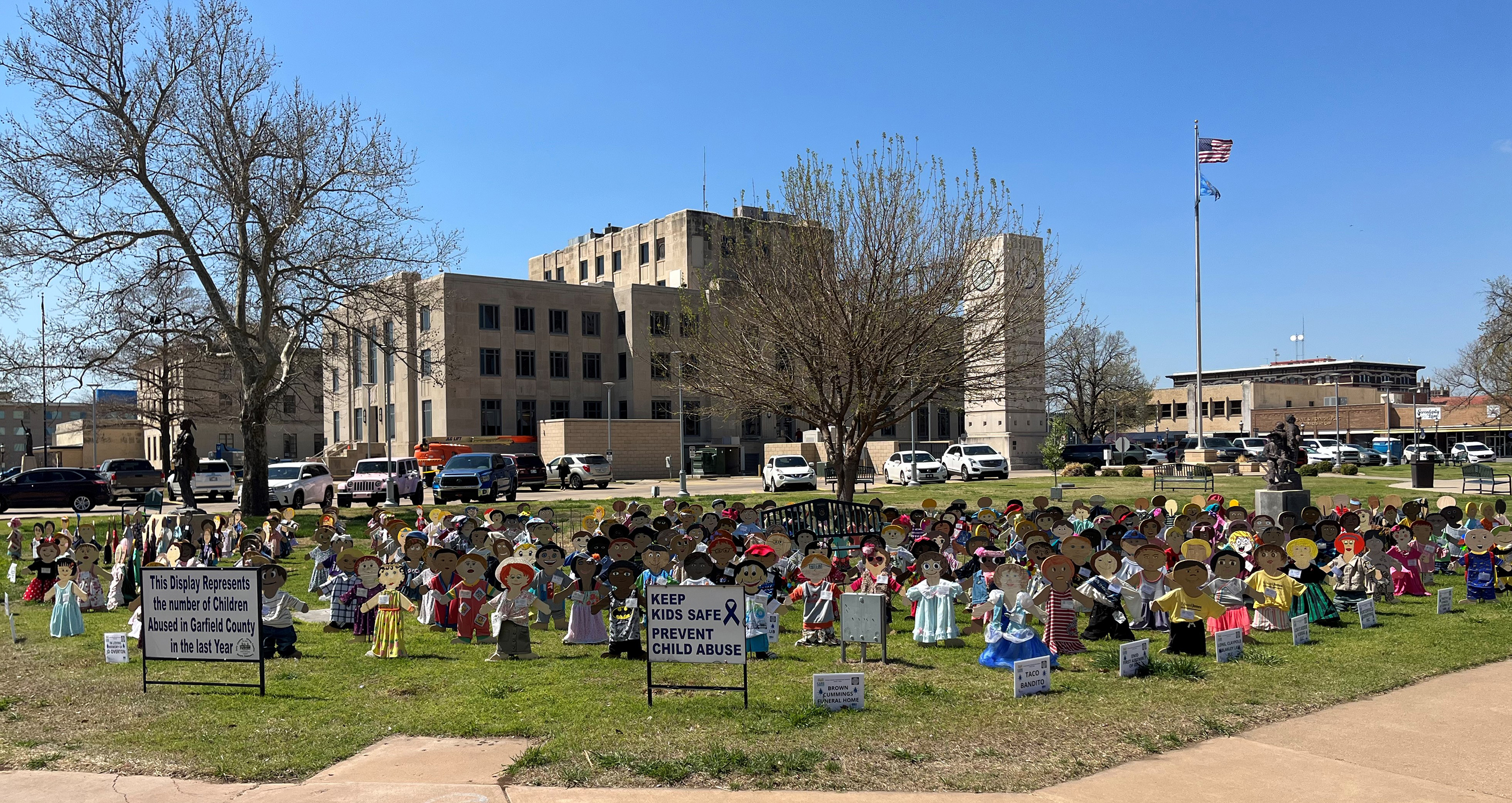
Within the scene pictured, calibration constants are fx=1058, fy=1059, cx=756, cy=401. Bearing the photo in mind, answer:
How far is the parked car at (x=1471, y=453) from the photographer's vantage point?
62.6 m

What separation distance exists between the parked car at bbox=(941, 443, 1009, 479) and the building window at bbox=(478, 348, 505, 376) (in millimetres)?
27576

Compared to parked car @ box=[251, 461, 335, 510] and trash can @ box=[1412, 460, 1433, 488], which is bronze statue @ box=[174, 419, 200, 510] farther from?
trash can @ box=[1412, 460, 1433, 488]

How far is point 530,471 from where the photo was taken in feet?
147

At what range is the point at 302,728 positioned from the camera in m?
7.04

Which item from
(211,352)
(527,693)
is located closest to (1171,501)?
(527,693)

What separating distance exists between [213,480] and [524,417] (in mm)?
25090

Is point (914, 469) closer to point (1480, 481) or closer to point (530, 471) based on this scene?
point (530, 471)

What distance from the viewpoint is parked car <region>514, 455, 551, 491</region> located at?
146ft

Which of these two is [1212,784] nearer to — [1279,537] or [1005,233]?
[1279,537]

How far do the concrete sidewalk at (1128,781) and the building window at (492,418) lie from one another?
187ft

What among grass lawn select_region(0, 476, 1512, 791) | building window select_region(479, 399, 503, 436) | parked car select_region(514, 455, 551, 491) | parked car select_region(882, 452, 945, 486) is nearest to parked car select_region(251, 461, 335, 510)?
parked car select_region(514, 455, 551, 491)

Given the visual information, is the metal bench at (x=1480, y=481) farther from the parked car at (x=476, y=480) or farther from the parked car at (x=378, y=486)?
the parked car at (x=378, y=486)

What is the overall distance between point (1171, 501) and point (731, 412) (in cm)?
999

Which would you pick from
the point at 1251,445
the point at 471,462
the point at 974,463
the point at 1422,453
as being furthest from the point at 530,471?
the point at 1422,453
